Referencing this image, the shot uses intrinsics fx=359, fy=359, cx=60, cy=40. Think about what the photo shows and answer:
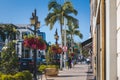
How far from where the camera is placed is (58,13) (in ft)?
191

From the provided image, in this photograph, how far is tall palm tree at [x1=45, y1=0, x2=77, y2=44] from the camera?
5825 cm

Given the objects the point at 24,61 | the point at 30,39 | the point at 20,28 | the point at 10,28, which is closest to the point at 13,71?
the point at 30,39

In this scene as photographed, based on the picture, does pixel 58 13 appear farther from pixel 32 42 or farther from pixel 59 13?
pixel 32 42

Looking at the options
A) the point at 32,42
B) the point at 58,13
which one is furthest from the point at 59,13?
the point at 32,42

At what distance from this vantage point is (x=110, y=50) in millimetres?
3938

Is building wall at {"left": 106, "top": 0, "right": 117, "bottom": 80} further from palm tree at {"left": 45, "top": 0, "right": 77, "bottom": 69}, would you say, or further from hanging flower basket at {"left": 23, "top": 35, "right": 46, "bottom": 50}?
palm tree at {"left": 45, "top": 0, "right": 77, "bottom": 69}

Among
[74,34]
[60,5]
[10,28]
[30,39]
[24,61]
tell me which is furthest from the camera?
[74,34]

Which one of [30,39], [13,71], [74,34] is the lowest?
[13,71]

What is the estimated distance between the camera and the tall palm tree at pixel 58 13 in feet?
→ 191

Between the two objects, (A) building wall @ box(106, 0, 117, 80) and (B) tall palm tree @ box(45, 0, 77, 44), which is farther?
(B) tall palm tree @ box(45, 0, 77, 44)

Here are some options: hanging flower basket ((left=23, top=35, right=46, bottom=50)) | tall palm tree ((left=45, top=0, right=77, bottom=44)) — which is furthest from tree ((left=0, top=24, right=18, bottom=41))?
hanging flower basket ((left=23, top=35, right=46, bottom=50))

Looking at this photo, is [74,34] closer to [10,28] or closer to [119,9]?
[10,28]

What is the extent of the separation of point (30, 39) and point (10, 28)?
64.9m

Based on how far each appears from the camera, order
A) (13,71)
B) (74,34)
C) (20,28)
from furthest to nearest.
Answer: (20,28)
(74,34)
(13,71)
